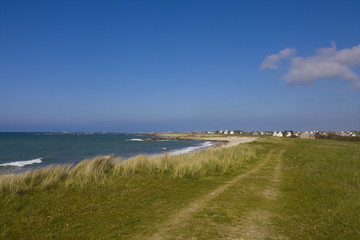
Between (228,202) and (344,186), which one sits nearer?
(228,202)

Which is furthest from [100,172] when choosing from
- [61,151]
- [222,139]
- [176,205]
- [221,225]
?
[222,139]

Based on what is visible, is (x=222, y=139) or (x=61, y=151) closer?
(x=61, y=151)

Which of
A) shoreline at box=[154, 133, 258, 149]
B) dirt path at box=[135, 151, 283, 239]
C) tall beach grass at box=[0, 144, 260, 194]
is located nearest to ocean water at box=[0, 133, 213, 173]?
tall beach grass at box=[0, 144, 260, 194]

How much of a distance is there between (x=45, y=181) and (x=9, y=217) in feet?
11.4

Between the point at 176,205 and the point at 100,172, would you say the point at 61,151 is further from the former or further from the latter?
the point at 176,205

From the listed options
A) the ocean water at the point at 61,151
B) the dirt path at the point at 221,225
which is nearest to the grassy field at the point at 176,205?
the dirt path at the point at 221,225

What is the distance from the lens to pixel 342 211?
23.1 feet

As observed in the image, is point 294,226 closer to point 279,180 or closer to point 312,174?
point 279,180

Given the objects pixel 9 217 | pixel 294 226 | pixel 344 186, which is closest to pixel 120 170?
pixel 9 217

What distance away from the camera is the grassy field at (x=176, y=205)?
5801 millimetres

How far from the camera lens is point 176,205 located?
7.96m

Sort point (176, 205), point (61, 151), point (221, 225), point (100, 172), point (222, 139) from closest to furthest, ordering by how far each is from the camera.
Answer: point (221, 225) → point (176, 205) → point (100, 172) → point (61, 151) → point (222, 139)

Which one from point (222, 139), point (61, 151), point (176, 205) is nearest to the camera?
point (176, 205)

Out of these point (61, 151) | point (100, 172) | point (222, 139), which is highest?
point (222, 139)
